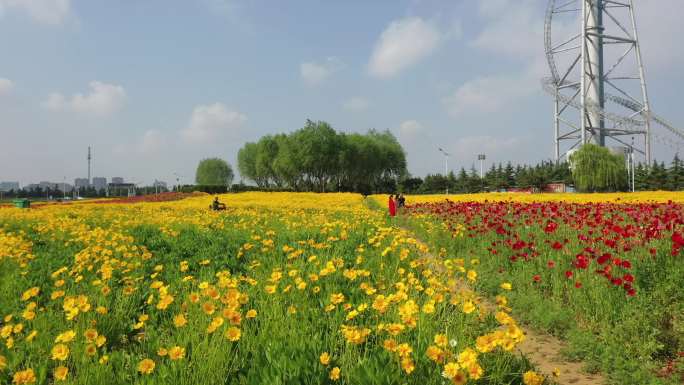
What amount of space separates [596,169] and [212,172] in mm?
89419

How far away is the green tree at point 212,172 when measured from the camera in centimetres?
10869

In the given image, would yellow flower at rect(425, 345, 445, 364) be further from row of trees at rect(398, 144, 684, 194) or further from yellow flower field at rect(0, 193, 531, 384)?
row of trees at rect(398, 144, 684, 194)

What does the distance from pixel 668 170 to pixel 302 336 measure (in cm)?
6623

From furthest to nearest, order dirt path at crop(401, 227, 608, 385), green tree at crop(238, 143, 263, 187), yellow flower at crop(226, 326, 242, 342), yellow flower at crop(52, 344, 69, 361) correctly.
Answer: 1. green tree at crop(238, 143, 263, 187)
2. dirt path at crop(401, 227, 608, 385)
3. yellow flower at crop(226, 326, 242, 342)
4. yellow flower at crop(52, 344, 69, 361)

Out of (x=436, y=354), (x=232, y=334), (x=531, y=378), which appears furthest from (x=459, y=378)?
(x=232, y=334)

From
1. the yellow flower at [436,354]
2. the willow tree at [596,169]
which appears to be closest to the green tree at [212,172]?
the willow tree at [596,169]

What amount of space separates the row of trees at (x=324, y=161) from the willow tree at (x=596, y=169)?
30.4 metres

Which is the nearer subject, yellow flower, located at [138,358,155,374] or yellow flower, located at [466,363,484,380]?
yellow flower, located at [466,363,484,380]

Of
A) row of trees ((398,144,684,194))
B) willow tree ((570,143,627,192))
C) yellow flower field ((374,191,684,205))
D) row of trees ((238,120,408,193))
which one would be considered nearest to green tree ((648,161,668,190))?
row of trees ((398,144,684,194))

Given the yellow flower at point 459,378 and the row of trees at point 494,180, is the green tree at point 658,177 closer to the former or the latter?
the row of trees at point 494,180

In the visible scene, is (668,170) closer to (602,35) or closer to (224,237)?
(602,35)

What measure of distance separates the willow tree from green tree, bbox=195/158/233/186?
284 feet

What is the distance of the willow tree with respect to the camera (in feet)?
139

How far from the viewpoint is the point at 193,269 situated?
284 inches
